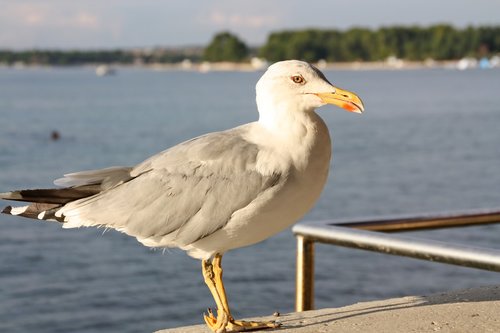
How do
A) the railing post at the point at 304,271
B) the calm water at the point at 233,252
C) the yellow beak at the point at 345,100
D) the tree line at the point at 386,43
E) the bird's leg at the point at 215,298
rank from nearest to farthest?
1. the yellow beak at the point at 345,100
2. the bird's leg at the point at 215,298
3. the railing post at the point at 304,271
4. the calm water at the point at 233,252
5. the tree line at the point at 386,43

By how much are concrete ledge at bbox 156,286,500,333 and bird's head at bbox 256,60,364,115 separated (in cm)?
82

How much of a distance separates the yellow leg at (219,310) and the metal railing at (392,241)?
569mm

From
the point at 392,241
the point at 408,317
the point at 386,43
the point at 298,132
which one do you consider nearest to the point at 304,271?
the point at 392,241

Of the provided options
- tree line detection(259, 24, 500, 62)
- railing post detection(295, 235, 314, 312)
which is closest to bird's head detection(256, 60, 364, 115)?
railing post detection(295, 235, 314, 312)

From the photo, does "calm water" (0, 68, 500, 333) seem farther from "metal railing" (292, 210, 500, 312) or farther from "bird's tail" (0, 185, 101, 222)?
"bird's tail" (0, 185, 101, 222)

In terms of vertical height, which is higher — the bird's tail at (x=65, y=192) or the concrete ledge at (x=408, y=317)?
the bird's tail at (x=65, y=192)

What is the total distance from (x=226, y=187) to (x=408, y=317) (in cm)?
89

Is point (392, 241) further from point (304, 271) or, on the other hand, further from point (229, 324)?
point (229, 324)

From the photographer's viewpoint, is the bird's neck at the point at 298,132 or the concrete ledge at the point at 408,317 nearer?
the bird's neck at the point at 298,132

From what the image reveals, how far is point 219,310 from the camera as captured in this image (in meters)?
3.57

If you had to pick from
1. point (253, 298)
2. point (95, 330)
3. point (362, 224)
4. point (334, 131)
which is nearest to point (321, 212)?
point (253, 298)

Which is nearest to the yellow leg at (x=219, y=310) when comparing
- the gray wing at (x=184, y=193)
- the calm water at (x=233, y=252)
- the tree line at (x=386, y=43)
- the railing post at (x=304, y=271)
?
the gray wing at (x=184, y=193)

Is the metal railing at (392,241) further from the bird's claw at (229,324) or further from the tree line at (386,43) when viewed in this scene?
the tree line at (386,43)

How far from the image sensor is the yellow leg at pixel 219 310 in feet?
11.7
